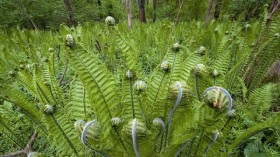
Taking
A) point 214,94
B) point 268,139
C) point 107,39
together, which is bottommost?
point 268,139

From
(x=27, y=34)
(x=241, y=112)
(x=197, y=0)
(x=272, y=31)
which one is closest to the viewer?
→ (x=241, y=112)

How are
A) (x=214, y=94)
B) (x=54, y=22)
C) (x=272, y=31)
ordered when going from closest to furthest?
1. (x=214, y=94)
2. (x=272, y=31)
3. (x=54, y=22)

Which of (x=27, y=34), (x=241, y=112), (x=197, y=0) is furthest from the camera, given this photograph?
(x=197, y=0)

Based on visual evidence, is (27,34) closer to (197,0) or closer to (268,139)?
(268,139)

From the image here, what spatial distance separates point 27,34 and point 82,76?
3.22 metres

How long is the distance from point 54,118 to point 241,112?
924 mm

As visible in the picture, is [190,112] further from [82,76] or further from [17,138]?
[17,138]

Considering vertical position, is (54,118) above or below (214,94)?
below

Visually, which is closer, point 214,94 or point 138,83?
point 214,94

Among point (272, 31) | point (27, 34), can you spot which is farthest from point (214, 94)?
point (27, 34)

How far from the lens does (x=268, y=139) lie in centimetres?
105

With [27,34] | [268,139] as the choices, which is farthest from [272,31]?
[27,34]

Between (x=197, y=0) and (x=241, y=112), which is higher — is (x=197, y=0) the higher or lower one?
the higher one

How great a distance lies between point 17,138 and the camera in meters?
1.03
